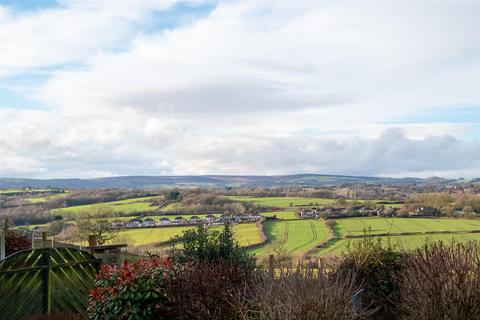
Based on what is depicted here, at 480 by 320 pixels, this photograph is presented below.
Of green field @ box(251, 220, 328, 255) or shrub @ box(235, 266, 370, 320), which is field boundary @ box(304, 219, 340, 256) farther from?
shrub @ box(235, 266, 370, 320)

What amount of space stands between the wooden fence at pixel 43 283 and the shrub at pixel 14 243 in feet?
16.3

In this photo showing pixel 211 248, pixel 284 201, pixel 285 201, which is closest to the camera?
pixel 211 248

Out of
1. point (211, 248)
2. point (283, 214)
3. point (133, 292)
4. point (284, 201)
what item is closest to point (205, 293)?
point (133, 292)

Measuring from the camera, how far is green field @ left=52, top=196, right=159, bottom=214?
3278 centimetres

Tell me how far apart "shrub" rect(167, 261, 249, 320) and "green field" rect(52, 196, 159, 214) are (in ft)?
77.1

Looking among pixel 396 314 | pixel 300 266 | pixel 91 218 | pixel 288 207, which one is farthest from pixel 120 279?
pixel 288 207

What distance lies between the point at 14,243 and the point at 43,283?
6012 millimetres

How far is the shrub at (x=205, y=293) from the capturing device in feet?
25.3

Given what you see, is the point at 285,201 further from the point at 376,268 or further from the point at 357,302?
the point at 357,302

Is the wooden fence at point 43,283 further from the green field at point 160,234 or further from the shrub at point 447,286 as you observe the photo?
the green field at point 160,234

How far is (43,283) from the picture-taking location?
36.4 feet

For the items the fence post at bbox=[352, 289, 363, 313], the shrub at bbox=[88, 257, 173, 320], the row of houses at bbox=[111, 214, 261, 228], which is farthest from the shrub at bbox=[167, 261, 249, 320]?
the row of houses at bbox=[111, 214, 261, 228]

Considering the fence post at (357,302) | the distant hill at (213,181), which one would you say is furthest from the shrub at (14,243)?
the distant hill at (213,181)

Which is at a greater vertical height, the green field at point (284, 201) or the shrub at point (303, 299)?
the shrub at point (303, 299)
